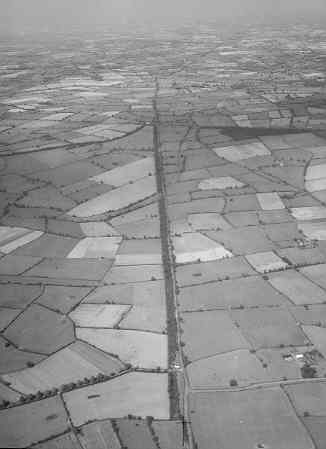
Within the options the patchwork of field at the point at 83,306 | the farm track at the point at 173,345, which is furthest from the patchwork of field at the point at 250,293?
the patchwork of field at the point at 83,306

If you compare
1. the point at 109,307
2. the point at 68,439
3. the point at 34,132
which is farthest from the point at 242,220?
the point at 34,132

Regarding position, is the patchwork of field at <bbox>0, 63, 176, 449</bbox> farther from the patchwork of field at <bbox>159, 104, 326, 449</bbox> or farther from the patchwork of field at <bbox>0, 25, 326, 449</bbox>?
the patchwork of field at <bbox>159, 104, 326, 449</bbox>

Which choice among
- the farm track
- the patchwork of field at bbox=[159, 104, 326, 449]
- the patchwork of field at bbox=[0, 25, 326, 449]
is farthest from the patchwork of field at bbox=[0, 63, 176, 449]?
the patchwork of field at bbox=[159, 104, 326, 449]

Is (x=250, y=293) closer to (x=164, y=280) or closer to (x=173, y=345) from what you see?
(x=164, y=280)

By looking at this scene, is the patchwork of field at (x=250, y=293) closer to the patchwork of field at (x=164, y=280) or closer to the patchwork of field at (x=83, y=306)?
the patchwork of field at (x=164, y=280)

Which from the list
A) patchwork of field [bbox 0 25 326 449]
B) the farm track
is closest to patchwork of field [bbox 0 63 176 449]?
patchwork of field [bbox 0 25 326 449]

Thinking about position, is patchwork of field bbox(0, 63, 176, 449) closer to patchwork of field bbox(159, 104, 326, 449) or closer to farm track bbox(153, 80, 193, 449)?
farm track bbox(153, 80, 193, 449)

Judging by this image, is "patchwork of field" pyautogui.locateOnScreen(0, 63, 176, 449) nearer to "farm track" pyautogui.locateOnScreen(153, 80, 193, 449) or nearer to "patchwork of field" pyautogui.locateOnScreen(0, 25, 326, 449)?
"patchwork of field" pyautogui.locateOnScreen(0, 25, 326, 449)

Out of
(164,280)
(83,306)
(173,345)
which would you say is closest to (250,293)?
A: (164,280)

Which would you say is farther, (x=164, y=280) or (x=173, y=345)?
(x=164, y=280)

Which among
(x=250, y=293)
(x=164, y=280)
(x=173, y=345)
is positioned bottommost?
(x=173, y=345)

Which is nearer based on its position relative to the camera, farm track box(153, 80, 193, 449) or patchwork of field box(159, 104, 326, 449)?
patchwork of field box(159, 104, 326, 449)

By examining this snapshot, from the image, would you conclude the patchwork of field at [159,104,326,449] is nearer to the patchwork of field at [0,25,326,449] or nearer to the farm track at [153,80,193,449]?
the patchwork of field at [0,25,326,449]
